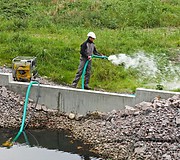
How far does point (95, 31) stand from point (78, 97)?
614 cm

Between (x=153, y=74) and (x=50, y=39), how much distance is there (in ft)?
13.6

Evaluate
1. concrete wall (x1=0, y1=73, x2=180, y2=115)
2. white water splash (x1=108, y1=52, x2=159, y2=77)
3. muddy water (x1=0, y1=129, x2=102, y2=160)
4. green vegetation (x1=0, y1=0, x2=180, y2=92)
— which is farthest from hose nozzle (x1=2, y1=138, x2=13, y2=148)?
white water splash (x1=108, y1=52, x2=159, y2=77)

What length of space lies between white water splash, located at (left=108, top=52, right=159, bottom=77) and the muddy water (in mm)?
3542

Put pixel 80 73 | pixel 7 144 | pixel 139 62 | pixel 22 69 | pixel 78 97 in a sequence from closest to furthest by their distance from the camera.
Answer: pixel 7 144 → pixel 78 97 → pixel 22 69 → pixel 80 73 → pixel 139 62

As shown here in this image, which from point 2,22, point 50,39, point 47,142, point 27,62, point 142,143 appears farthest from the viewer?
point 2,22

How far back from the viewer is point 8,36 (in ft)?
47.0

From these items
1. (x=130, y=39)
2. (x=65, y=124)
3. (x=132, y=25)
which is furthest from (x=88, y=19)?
(x=65, y=124)

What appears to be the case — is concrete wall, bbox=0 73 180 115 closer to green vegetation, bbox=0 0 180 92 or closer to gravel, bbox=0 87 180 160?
gravel, bbox=0 87 180 160

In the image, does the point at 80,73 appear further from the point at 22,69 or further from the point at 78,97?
the point at 22,69

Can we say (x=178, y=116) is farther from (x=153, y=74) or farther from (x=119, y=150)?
(x=153, y=74)

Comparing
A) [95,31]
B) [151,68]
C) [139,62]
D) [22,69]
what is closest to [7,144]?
[22,69]

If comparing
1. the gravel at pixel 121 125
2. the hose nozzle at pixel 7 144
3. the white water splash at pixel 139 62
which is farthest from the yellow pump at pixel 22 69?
the white water splash at pixel 139 62

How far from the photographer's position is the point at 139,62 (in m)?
12.7

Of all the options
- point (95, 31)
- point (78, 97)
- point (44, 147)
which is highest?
point (95, 31)
